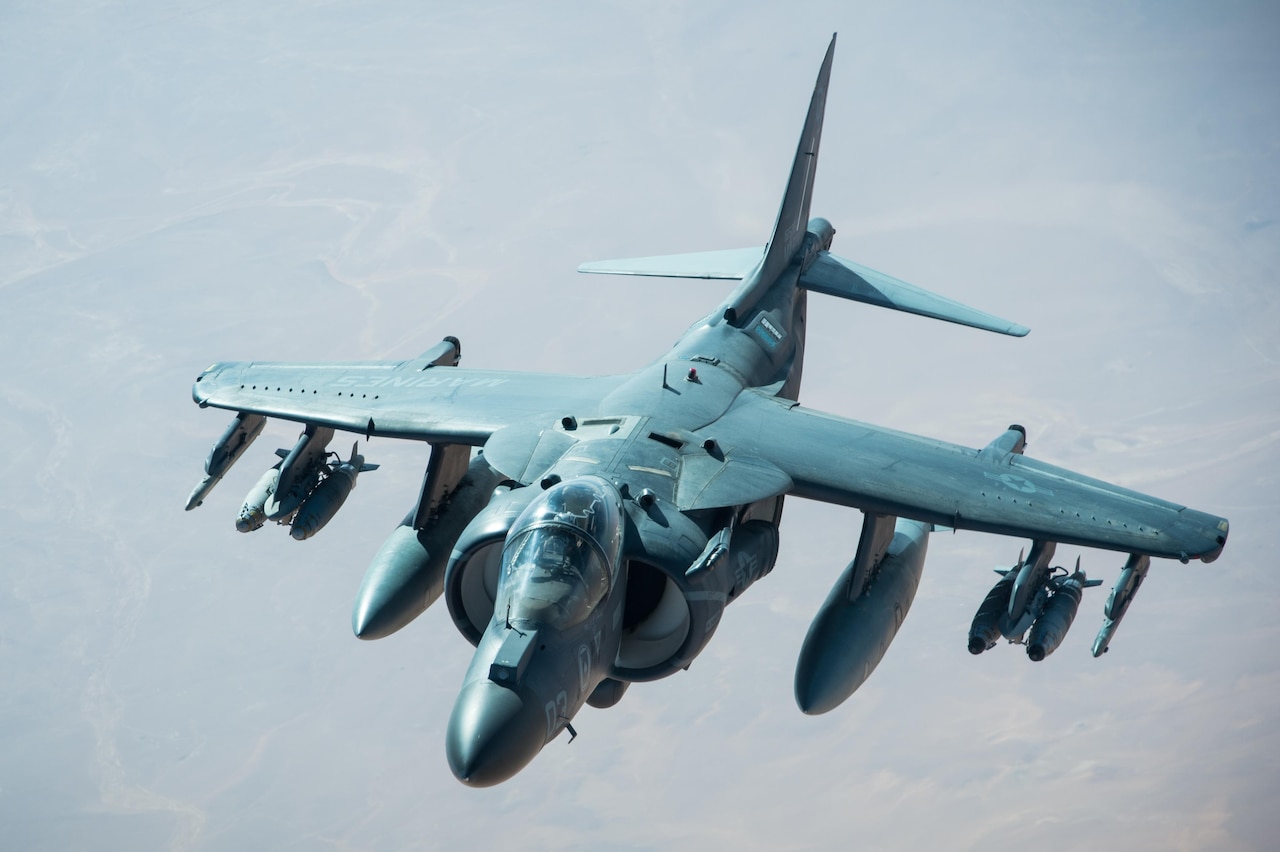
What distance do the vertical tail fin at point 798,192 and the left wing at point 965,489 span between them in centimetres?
458

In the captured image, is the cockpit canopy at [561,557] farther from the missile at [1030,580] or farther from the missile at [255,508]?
the missile at [255,508]

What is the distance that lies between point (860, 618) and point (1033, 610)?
2613 mm

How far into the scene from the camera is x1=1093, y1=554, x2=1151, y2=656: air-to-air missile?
821 inches

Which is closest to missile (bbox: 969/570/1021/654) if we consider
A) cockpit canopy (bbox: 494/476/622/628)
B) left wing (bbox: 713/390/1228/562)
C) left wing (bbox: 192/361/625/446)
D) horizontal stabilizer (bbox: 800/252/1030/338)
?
left wing (bbox: 713/390/1228/562)

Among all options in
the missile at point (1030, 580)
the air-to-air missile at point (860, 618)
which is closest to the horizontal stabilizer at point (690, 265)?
the air-to-air missile at point (860, 618)

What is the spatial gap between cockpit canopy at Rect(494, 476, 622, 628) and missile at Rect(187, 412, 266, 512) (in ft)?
29.8

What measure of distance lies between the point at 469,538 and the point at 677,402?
472 centimetres

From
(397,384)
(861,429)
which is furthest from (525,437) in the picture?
(861,429)

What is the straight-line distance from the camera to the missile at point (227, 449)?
25000mm

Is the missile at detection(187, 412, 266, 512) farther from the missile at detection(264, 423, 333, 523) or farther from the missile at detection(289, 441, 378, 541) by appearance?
the missile at detection(289, 441, 378, 541)

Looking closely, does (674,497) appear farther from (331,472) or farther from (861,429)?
(331,472)

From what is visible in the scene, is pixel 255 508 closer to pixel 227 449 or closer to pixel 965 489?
pixel 227 449

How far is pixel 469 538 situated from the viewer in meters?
18.7

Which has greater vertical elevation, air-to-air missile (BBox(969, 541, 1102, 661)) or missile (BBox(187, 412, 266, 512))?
air-to-air missile (BBox(969, 541, 1102, 661))
